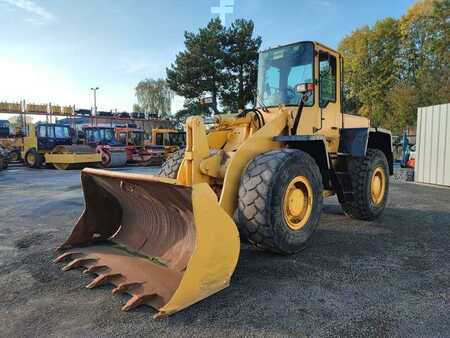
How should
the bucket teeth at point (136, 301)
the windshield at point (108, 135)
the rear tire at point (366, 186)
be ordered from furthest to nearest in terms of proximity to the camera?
the windshield at point (108, 135), the rear tire at point (366, 186), the bucket teeth at point (136, 301)

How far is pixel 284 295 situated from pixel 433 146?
31.3 feet

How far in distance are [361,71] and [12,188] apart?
30975 mm

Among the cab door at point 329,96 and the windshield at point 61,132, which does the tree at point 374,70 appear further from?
the cab door at point 329,96

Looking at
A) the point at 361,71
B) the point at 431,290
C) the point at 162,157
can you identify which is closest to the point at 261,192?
the point at 431,290

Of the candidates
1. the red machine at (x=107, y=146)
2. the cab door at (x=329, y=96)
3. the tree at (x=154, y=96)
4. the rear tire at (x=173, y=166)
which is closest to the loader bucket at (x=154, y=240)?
the rear tire at (x=173, y=166)

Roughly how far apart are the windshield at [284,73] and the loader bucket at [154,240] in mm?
2329

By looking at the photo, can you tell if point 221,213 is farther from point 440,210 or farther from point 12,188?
point 12,188

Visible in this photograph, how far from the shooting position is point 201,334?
2.44 m

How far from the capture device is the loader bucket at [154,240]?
2.76 meters

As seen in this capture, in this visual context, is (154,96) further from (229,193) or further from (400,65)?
(229,193)

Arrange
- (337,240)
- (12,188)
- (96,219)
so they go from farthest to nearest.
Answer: (12,188)
(337,240)
(96,219)

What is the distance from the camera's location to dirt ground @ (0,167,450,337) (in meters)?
2.52

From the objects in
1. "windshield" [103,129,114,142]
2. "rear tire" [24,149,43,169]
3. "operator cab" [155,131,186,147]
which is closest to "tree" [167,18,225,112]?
"operator cab" [155,131,186,147]

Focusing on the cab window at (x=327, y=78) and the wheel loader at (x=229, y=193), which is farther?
the cab window at (x=327, y=78)
